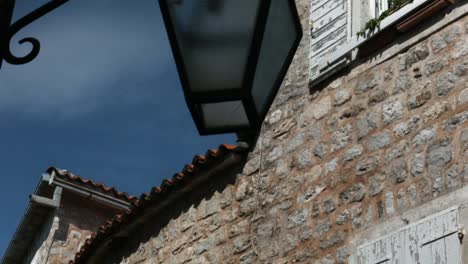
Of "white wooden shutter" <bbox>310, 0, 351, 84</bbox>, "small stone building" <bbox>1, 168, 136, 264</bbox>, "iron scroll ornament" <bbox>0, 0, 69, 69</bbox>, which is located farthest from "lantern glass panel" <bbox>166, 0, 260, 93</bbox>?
"small stone building" <bbox>1, 168, 136, 264</bbox>

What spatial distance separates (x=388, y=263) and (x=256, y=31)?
122 inches

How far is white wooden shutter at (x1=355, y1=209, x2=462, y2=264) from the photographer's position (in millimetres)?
4953

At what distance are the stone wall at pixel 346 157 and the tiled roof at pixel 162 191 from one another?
258 millimetres

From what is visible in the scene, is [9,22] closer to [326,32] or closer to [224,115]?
[224,115]

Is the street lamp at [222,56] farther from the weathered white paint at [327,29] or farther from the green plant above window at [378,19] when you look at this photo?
the weathered white paint at [327,29]

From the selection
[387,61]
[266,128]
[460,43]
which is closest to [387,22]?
[387,61]

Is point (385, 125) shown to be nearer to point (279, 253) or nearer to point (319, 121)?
point (319, 121)

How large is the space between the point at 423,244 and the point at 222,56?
2954 mm

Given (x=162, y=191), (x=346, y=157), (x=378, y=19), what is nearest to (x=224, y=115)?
(x=346, y=157)

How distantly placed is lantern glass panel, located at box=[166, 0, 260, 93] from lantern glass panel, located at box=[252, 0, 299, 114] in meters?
0.07

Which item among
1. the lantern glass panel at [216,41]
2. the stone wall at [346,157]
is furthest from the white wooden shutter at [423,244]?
the lantern glass panel at [216,41]

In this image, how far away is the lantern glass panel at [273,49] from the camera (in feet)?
8.41

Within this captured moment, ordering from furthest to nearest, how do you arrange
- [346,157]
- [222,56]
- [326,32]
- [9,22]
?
[326,32], [346,157], [9,22], [222,56]

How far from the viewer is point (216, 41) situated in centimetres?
252
